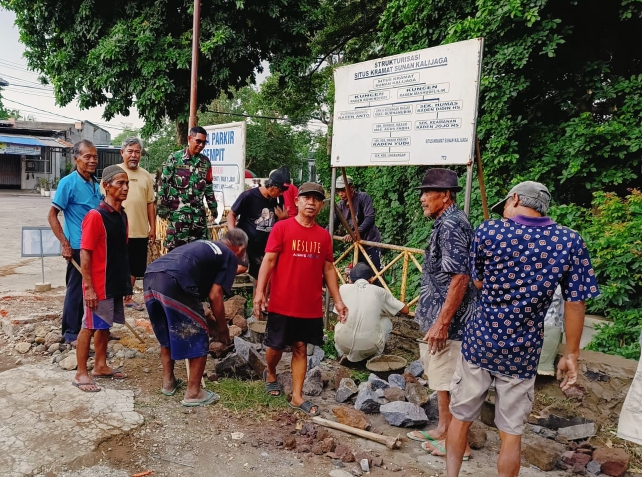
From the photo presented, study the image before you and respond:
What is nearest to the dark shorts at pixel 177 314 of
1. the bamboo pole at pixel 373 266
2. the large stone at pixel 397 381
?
the large stone at pixel 397 381

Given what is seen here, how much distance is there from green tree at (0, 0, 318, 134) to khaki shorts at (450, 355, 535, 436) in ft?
35.0

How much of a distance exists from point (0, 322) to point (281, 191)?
3591 mm

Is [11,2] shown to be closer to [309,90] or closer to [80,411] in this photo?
[309,90]

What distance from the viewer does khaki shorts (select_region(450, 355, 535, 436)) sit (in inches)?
107

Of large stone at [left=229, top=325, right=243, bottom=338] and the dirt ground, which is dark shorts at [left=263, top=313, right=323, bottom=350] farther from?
large stone at [left=229, top=325, right=243, bottom=338]

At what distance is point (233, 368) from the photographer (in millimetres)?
4551

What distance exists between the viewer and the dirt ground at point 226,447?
3.13m

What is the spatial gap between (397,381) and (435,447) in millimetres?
1105

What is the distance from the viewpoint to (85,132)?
4291cm

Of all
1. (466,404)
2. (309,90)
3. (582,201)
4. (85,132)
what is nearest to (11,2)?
(309,90)

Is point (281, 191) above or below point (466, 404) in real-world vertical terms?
above

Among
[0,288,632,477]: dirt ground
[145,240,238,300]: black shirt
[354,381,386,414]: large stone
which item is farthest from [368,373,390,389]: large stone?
[145,240,238,300]: black shirt

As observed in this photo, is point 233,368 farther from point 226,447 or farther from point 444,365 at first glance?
point 444,365

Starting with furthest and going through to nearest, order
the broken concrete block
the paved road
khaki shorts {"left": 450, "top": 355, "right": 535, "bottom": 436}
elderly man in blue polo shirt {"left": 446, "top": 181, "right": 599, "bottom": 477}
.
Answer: the paved road → the broken concrete block → khaki shorts {"left": 450, "top": 355, "right": 535, "bottom": 436} → elderly man in blue polo shirt {"left": 446, "top": 181, "right": 599, "bottom": 477}
